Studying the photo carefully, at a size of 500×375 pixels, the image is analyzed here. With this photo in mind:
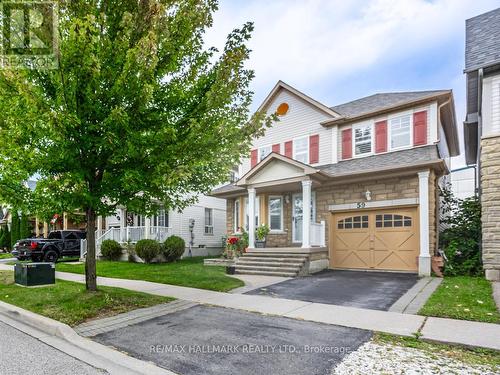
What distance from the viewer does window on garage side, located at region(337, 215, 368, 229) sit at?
12.8 m

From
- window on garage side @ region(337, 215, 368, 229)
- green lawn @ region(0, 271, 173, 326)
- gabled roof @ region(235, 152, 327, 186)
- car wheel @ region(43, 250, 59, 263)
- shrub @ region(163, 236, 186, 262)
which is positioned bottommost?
car wheel @ region(43, 250, 59, 263)

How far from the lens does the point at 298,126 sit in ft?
51.2

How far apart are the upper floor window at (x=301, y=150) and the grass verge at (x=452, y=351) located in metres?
10.9

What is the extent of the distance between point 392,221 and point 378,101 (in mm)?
5412

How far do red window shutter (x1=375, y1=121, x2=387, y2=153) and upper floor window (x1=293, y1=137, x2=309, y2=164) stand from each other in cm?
309

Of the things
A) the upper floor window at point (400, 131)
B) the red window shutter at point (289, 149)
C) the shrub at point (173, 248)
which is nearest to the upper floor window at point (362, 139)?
the upper floor window at point (400, 131)

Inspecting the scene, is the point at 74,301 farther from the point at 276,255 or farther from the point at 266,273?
the point at 276,255

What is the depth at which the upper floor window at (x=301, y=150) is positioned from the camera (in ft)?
50.0

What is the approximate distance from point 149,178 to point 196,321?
2842 millimetres

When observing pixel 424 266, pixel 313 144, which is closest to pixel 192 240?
pixel 313 144

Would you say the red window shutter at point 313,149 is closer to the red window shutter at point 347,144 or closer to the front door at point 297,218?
the red window shutter at point 347,144

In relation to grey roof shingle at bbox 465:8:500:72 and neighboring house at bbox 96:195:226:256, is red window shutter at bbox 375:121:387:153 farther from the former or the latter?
neighboring house at bbox 96:195:226:256

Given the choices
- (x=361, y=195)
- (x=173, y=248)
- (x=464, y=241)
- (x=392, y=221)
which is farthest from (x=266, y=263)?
(x=173, y=248)

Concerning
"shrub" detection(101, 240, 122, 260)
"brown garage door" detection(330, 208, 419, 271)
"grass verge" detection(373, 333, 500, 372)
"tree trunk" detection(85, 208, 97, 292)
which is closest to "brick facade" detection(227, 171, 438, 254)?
"brown garage door" detection(330, 208, 419, 271)
